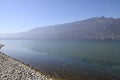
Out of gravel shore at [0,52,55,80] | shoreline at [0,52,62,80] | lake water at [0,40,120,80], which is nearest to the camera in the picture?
gravel shore at [0,52,55,80]

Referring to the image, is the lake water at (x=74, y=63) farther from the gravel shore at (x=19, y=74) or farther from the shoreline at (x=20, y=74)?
the gravel shore at (x=19, y=74)

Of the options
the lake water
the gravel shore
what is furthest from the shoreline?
the lake water

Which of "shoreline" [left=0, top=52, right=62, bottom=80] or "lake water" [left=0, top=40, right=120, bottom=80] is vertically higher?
"shoreline" [left=0, top=52, right=62, bottom=80]

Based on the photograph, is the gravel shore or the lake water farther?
the lake water

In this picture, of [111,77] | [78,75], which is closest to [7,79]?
[78,75]

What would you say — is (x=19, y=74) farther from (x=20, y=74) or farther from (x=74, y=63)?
(x=74, y=63)

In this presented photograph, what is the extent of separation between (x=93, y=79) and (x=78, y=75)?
410cm

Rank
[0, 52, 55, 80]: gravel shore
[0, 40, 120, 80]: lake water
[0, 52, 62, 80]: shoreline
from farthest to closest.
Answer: [0, 40, 120, 80]: lake water → [0, 52, 62, 80]: shoreline → [0, 52, 55, 80]: gravel shore

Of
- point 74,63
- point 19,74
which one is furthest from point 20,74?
point 74,63

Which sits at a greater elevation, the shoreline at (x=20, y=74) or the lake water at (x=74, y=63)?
the shoreline at (x=20, y=74)

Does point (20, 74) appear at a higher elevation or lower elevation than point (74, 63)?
higher

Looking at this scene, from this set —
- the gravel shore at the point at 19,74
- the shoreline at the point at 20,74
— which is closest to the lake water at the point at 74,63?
the shoreline at the point at 20,74

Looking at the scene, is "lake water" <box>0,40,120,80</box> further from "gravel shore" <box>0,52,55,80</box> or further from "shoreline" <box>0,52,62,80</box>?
"gravel shore" <box>0,52,55,80</box>

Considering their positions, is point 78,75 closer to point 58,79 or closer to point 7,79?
point 58,79
